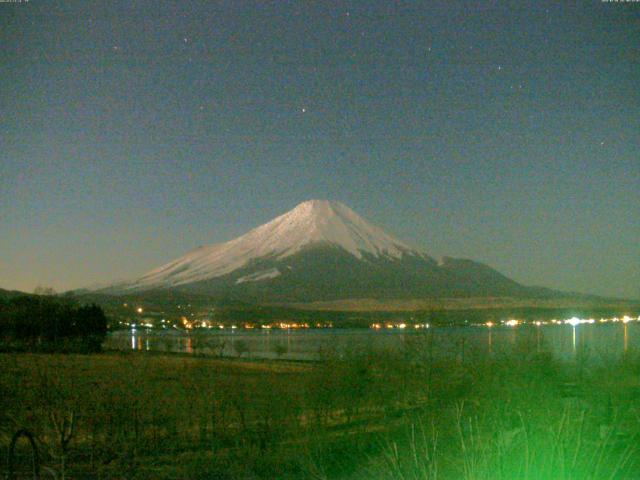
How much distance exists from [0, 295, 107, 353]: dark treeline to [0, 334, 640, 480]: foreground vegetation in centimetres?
2575

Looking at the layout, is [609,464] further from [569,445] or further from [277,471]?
[277,471]

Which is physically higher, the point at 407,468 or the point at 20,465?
the point at 407,468

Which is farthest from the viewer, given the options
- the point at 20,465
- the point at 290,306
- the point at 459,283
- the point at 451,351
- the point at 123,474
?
the point at 290,306

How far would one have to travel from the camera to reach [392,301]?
125 metres

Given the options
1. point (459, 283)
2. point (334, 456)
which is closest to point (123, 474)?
point (334, 456)

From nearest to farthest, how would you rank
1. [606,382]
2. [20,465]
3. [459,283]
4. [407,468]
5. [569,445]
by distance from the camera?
[569,445] → [407,468] → [20,465] → [606,382] → [459,283]

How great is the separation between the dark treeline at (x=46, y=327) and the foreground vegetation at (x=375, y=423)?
2575cm

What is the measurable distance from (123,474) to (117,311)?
119 m

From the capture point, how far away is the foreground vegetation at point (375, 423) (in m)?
4.97

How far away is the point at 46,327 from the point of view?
50.4 meters

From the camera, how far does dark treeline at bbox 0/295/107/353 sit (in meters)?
45.3

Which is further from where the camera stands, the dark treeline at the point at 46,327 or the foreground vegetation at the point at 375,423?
the dark treeline at the point at 46,327

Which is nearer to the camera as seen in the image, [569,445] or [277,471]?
[569,445]

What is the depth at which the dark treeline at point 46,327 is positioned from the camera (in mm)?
45281
